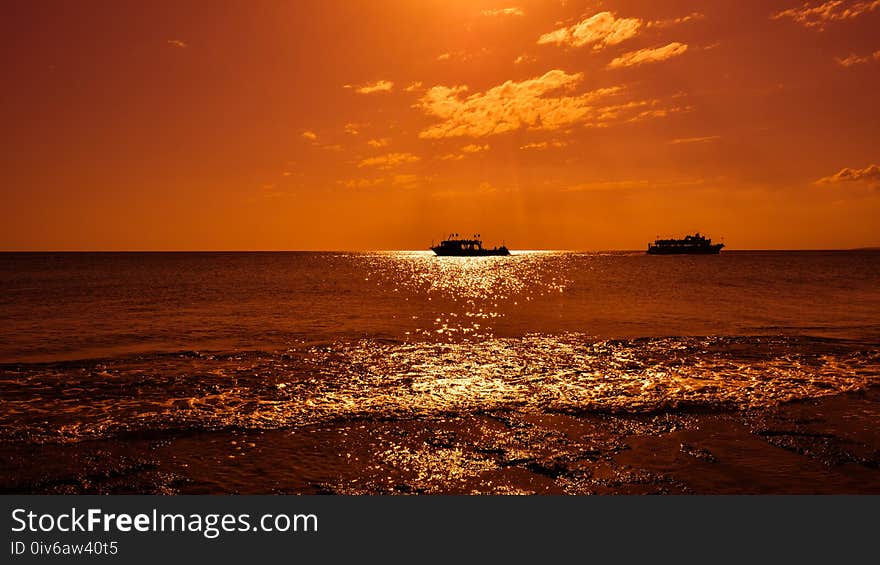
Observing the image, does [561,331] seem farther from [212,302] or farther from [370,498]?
[212,302]

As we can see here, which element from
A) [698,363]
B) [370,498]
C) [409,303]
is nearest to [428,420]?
[370,498]

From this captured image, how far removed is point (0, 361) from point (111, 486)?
16327 mm

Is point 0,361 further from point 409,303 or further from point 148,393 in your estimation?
point 409,303

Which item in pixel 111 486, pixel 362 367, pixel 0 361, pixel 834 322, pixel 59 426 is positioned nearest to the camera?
pixel 111 486

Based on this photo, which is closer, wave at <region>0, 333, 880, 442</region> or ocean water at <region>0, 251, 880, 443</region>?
wave at <region>0, 333, 880, 442</region>

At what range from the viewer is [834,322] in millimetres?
30953

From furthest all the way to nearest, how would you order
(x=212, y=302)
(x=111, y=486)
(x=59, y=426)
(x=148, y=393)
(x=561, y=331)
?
(x=212, y=302) → (x=561, y=331) → (x=148, y=393) → (x=59, y=426) → (x=111, y=486)

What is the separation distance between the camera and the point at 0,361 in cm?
1992

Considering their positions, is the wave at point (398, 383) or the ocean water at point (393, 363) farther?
the ocean water at point (393, 363)

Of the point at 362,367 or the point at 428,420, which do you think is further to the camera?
the point at 362,367

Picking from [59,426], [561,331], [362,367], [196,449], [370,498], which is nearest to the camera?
[370,498]

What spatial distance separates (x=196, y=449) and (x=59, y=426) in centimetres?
416

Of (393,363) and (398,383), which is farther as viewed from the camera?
(393,363)

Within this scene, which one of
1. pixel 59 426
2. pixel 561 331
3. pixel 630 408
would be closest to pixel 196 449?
pixel 59 426
